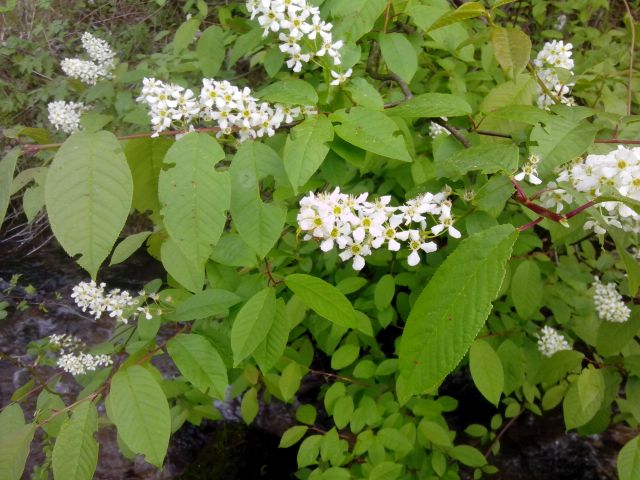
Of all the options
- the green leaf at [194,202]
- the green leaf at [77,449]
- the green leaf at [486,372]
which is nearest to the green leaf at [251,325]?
the green leaf at [194,202]

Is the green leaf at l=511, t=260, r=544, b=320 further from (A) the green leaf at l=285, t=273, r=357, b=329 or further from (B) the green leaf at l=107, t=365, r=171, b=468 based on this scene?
(B) the green leaf at l=107, t=365, r=171, b=468

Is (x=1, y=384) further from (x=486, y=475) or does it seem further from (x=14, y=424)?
(x=486, y=475)

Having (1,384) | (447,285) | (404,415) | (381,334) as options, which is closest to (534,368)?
(404,415)

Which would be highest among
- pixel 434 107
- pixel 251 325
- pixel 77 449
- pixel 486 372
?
pixel 434 107

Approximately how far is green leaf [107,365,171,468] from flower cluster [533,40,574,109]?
175cm

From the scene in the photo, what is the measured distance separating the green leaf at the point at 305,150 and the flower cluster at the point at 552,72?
104 centimetres

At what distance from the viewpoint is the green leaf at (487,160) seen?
4.24 ft

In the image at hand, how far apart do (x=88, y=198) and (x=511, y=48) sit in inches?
50.3

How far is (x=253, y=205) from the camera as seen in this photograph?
1.34 metres

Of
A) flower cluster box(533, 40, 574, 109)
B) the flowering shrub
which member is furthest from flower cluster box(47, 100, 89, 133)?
flower cluster box(533, 40, 574, 109)

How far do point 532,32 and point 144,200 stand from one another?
4.61 meters

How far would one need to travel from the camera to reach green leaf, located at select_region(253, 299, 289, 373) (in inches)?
62.4

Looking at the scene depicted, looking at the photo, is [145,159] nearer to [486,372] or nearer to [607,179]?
[607,179]

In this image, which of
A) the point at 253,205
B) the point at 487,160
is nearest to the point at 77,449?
the point at 253,205
